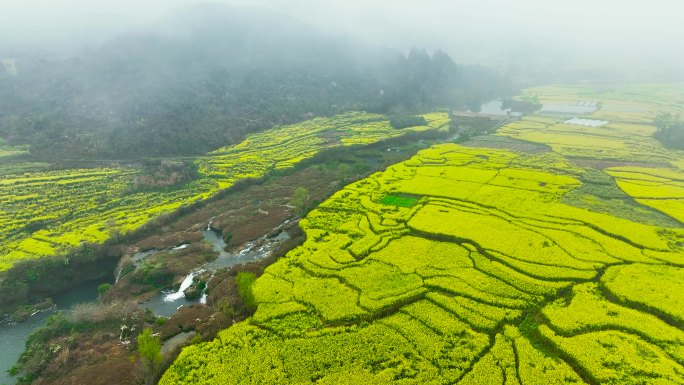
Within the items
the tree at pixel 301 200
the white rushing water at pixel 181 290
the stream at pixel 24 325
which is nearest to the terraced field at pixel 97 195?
the stream at pixel 24 325

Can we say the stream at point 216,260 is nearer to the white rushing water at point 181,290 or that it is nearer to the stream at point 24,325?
the white rushing water at point 181,290

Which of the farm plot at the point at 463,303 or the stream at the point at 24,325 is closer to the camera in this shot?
the farm plot at the point at 463,303

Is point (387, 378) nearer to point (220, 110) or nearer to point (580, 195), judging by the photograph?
point (580, 195)

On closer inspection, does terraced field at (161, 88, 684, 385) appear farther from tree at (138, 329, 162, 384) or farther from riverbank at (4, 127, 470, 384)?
riverbank at (4, 127, 470, 384)

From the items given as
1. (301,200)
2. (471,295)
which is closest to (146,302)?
(301,200)

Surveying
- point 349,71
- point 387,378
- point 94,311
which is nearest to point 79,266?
point 94,311

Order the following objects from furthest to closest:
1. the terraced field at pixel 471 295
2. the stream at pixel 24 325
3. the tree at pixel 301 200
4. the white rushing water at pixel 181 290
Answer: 1. the tree at pixel 301 200
2. the white rushing water at pixel 181 290
3. the stream at pixel 24 325
4. the terraced field at pixel 471 295

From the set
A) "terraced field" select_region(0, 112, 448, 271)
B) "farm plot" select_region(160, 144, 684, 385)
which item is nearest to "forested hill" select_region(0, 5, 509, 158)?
"terraced field" select_region(0, 112, 448, 271)

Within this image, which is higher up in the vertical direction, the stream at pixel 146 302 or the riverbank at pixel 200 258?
the riverbank at pixel 200 258
